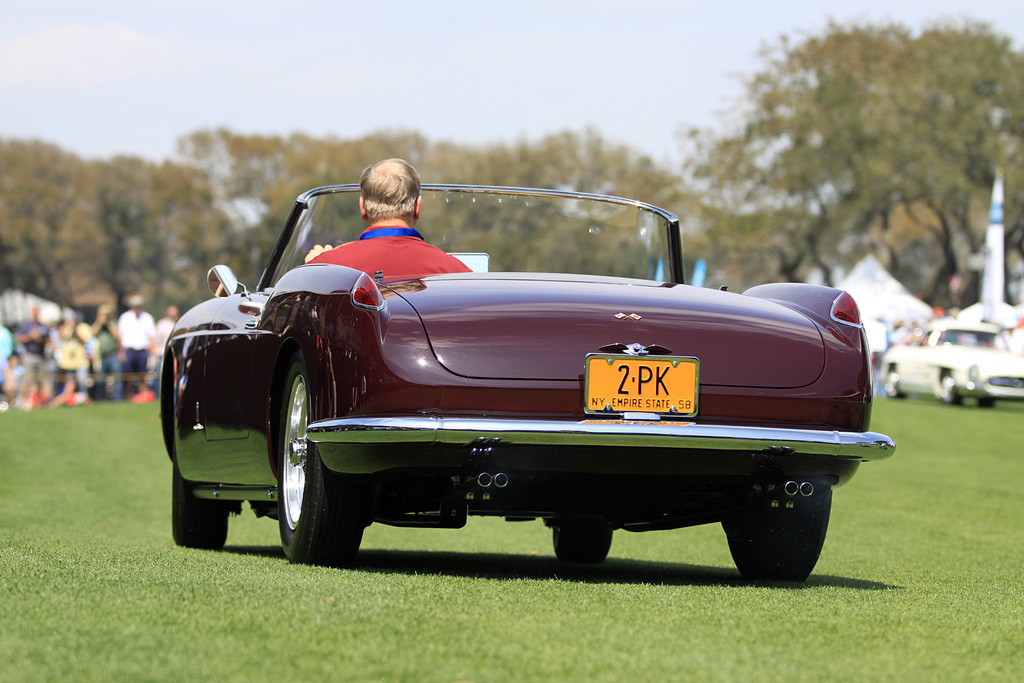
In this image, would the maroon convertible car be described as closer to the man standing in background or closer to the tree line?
the man standing in background

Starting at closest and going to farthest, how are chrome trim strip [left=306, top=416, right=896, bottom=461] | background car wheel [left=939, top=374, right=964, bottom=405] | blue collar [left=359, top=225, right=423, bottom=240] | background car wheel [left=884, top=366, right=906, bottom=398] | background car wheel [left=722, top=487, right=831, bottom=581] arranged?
chrome trim strip [left=306, top=416, right=896, bottom=461] → background car wheel [left=722, top=487, right=831, bottom=581] → blue collar [left=359, top=225, right=423, bottom=240] → background car wheel [left=939, top=374, right=964, bottom=405] → background car wheel [left=884, top=366, right=906, bottom=398]

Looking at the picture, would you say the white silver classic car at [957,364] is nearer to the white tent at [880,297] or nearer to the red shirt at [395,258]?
the white tent at [880,297]

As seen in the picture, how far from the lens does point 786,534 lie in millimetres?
5027

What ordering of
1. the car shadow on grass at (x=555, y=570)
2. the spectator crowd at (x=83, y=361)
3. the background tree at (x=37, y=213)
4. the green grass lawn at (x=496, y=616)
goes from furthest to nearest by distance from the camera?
1. the background tree at (x=37, y=213)
2. the spectator crowd at (x=83, y=361)
3. the car shadow on grass at (x=555, y=570)
4. the green grass lawn at (x=496, y=616)

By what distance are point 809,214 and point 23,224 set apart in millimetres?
45459

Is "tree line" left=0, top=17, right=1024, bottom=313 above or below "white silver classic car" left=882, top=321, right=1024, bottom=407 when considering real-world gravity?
above

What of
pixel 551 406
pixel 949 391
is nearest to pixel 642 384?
pixel 551 406

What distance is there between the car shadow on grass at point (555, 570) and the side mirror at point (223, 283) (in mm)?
1179

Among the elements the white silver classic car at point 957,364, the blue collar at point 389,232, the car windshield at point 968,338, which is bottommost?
the white silver classic car at point 957,364

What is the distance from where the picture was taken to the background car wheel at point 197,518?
6379mm

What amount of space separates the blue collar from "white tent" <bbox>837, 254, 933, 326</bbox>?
118ft

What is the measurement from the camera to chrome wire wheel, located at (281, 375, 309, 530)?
4.78 metres

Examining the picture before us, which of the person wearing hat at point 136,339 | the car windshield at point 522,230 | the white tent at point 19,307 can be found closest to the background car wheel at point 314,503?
the car windshield at point 522,230

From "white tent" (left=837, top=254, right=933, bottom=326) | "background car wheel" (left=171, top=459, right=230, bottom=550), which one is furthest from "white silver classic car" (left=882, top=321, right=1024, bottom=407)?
"background car wheel" (left=171, top=459, right=230, bottom=550)
